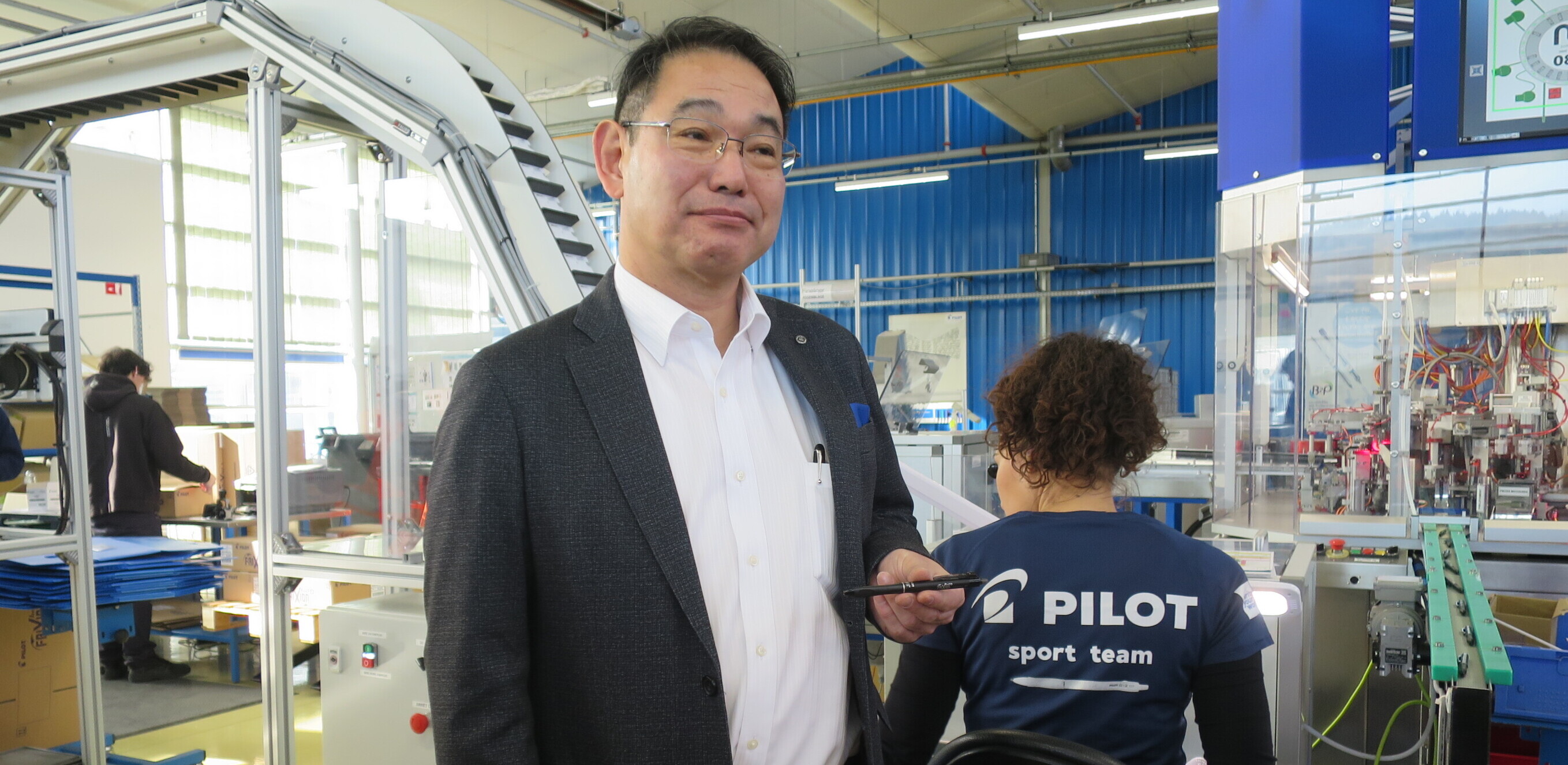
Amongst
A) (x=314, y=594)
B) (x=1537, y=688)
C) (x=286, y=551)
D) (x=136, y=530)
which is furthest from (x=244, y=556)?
(x=1537, y=688)

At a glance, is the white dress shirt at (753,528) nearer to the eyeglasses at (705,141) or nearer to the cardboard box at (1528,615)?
the eyeglasses at (705,141)

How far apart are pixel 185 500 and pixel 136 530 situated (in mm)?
1357

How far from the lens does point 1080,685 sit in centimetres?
145

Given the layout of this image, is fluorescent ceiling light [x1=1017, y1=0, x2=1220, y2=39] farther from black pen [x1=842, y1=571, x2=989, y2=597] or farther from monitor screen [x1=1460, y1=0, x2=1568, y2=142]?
black pen [x1=842, y1=571, x2=989, y2=597]

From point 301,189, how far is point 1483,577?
3.60 metres

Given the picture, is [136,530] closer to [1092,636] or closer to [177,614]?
[177,614]

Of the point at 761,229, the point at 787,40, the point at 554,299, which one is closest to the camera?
the point at 761,229

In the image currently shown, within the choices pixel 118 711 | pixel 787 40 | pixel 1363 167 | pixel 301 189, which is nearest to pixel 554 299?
pixel 301 189

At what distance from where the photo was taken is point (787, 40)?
37.6ft

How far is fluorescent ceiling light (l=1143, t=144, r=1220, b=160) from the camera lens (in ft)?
35.0

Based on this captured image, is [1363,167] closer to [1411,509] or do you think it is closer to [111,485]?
[1411,509]

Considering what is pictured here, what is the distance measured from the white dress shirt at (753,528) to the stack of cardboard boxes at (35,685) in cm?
365

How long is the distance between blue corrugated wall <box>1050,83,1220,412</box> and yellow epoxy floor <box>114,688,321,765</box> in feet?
31.5

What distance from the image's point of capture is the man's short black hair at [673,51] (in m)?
1.13
